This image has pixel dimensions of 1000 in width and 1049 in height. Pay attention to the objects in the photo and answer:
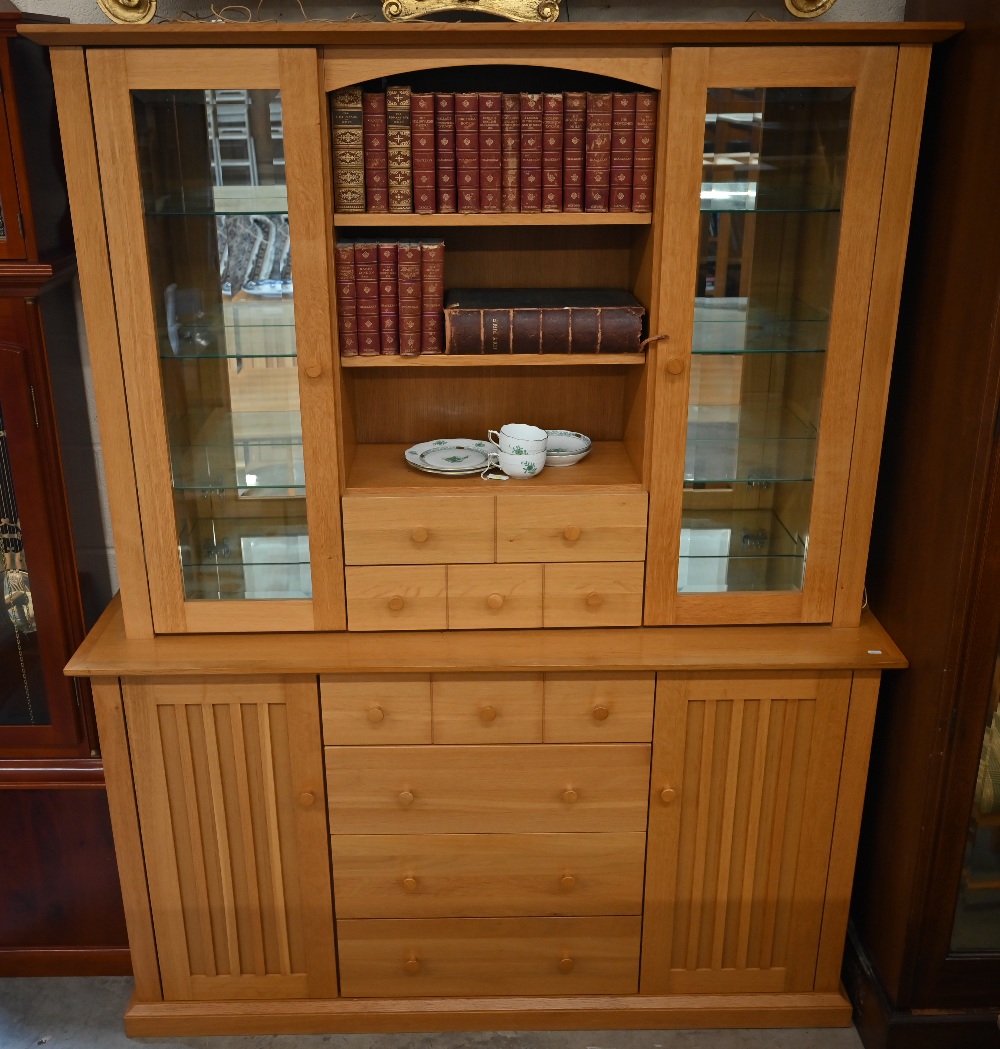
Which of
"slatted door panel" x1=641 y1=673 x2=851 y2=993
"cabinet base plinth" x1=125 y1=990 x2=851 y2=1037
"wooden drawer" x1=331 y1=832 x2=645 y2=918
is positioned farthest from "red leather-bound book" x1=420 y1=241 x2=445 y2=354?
"cabinet base plinth" x1=125 y1=990 x2=851 y2=1037

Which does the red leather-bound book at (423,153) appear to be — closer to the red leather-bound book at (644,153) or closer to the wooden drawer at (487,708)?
the red leather-bound book at (644,153)

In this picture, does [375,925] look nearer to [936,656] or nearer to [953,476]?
[936,656]

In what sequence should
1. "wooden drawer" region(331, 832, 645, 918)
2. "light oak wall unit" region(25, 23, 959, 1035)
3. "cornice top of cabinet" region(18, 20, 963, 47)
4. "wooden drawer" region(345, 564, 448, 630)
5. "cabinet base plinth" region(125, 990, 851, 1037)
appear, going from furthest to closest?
"cabinet base plinth" region(125, 990, 851, 1037) < "wooden drawer" region(331, 832, 645, 918) < "wooden drawer" region(345, 564, 448, 630) < "light oak wall unit" region(25, 23, 959, 1035) < "cornice top of cabinet" region(18, 20, 963, 47)

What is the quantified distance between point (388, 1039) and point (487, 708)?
0.80m

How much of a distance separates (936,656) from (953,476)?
12.8 inches

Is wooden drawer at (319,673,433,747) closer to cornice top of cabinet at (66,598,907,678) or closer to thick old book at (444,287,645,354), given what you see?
cornice top of cabinet at (66,598,907,678)

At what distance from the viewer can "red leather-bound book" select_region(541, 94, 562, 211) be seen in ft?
6.07

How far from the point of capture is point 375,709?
205 centimetres

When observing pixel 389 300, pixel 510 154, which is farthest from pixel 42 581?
pixel 510 154

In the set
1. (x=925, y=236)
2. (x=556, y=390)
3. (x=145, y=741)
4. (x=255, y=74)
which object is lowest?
(x=145, y=741)

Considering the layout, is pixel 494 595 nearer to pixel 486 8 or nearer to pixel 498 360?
pixel 498 360

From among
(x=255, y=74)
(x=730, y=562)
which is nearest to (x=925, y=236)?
(x=730, y=562)

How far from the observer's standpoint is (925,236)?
6.27 ft

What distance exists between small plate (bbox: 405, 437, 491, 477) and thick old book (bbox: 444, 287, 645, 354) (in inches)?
9.0
